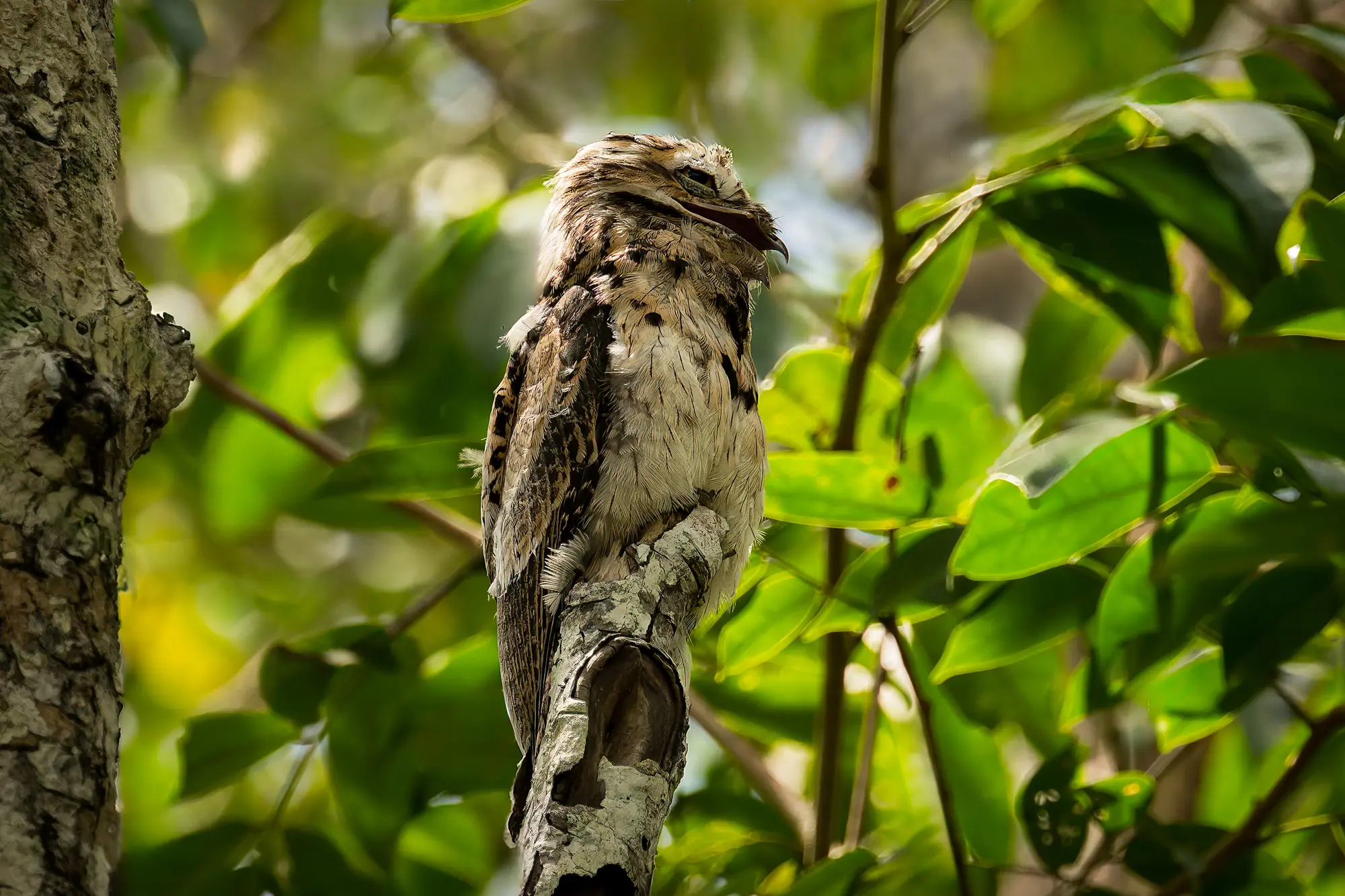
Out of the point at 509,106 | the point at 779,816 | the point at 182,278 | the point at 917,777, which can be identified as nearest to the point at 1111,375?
the point at 917,777

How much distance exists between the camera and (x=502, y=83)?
5203 mm

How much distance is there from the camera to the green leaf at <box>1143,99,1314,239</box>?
2.04 metres

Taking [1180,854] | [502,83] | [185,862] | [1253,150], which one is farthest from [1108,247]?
[502,83]

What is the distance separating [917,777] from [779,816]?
5.90ft

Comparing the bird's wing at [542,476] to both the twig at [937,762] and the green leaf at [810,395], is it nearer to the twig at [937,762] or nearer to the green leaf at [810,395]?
the green leaf at [810,395]

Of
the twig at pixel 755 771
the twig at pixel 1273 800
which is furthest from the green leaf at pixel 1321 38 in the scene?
the twig at pixel 755 771

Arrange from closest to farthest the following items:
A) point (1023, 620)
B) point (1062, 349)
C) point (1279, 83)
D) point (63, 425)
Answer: point (63, 425) < point (1023, 620) < point (1279, 83) < point (1062, 349)

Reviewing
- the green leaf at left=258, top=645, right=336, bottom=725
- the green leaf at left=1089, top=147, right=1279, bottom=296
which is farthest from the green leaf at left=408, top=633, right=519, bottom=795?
the green leaf at left=1089, top=147, right=1279, bottom=296

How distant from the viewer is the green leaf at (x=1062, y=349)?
2.84 meters

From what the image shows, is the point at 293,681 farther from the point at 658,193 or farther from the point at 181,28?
the point at 181,28

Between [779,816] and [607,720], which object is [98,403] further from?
[779,816]

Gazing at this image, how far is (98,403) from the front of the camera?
142cm

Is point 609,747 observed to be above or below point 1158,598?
below

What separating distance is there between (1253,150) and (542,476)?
125 cm
